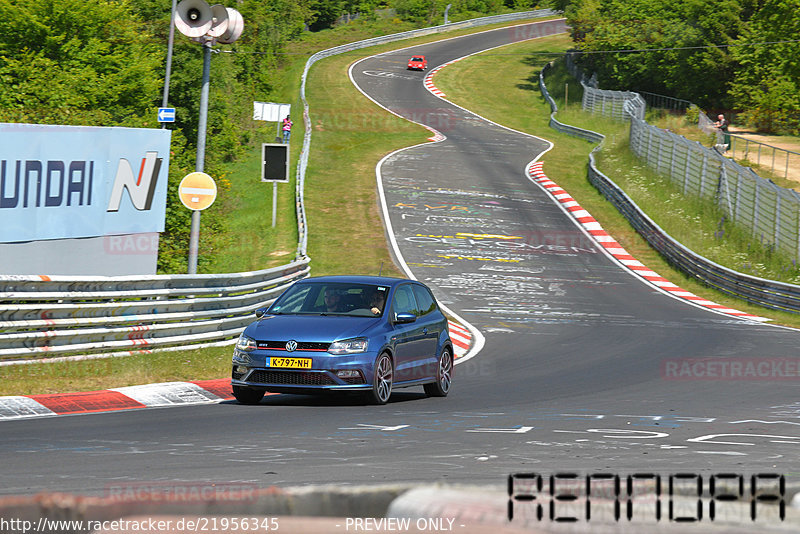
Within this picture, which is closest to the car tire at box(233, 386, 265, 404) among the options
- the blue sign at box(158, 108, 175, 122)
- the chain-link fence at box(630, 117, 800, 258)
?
the chain-link fence at box(630, 117, 800, 258)

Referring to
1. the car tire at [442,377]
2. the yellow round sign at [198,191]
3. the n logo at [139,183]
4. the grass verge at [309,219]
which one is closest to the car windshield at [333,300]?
the car tire at [442,377]

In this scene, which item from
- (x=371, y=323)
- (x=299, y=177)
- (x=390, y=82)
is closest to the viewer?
(x=371, y=323)

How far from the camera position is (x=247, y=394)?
41.8 feet

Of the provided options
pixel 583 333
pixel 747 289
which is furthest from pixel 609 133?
pixel 583 333

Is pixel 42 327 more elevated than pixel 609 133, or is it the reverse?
pixel 609 133

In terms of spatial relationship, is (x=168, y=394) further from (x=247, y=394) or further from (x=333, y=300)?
(x=333, y=300)

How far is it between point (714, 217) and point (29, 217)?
26.9 m

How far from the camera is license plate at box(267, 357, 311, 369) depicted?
40.4ft

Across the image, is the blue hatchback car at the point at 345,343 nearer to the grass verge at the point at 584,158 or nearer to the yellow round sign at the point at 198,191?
the yellow round sign at the point at 198,191

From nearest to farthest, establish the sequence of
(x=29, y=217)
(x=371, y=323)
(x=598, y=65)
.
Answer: (x=371, y=323) < (x=29, y=217) < (x=598, y=65)

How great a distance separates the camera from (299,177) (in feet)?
141

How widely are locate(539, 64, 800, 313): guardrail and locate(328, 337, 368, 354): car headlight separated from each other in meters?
18.1

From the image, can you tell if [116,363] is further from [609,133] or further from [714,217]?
[609,133]

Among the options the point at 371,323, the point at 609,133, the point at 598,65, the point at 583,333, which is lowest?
the point at 583,333
